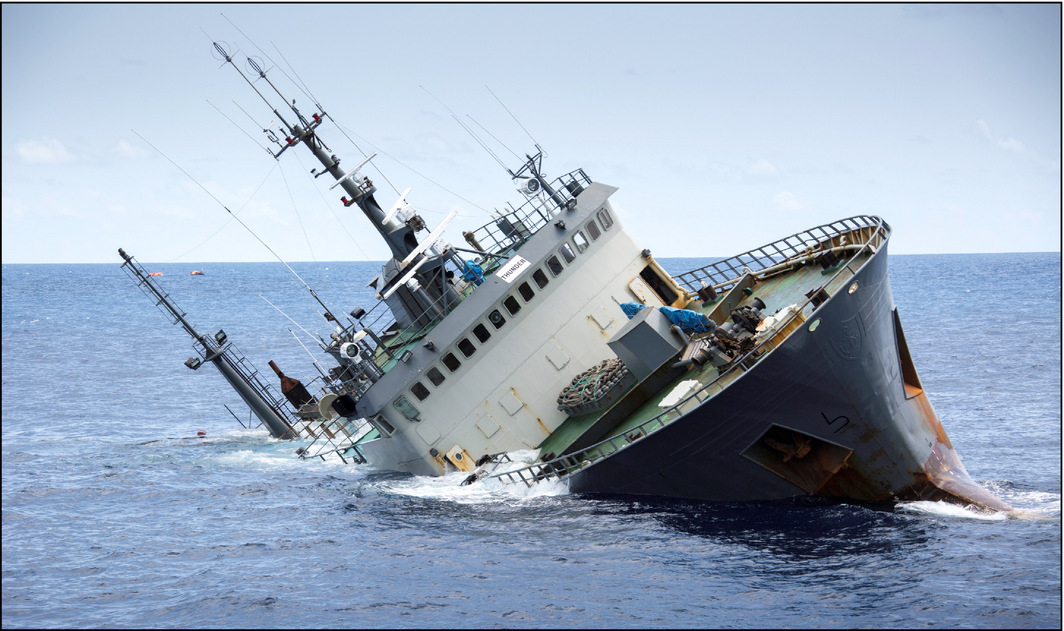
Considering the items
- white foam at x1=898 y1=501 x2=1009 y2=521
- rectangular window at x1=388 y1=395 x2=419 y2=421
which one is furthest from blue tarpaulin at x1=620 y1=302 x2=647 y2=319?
white foam at x1=898 y1=501 x2=1009 y2=521

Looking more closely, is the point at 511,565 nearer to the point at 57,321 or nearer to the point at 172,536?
the point at 172,536

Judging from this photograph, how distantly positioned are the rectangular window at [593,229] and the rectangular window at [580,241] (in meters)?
0.27

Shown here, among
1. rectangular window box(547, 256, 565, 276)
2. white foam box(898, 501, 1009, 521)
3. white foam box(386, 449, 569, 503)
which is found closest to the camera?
white foam box(898, 501, 1009, 521)

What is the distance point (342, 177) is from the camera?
27.1 metres

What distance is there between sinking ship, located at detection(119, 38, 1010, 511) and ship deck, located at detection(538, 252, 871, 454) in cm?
7

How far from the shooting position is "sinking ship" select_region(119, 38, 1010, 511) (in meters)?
20.7

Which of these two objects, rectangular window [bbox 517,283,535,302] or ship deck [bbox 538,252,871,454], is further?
rectangular window [bbox 517,283,535,302]

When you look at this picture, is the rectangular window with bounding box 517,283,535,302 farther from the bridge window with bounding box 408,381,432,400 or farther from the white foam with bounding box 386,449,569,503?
the white foam with bounding box 386,449,569,503

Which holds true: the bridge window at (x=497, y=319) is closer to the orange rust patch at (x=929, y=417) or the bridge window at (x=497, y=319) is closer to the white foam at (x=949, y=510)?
the orange rust patch at (x=929, y=417)

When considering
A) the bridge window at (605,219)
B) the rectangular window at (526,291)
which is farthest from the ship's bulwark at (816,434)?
the bridge window at (605,219)

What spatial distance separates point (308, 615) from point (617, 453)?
26.6 ft

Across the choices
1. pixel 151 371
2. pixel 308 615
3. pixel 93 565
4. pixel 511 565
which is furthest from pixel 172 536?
pixel 151 371

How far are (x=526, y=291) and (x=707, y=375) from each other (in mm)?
6009

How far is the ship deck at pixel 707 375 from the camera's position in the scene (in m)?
22.1
